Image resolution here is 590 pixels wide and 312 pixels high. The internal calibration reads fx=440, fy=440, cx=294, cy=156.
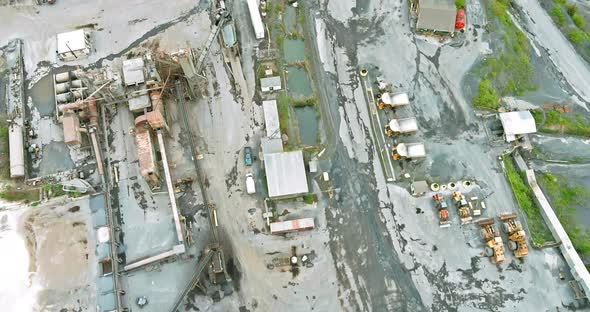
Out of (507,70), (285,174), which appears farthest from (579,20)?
(285,174)

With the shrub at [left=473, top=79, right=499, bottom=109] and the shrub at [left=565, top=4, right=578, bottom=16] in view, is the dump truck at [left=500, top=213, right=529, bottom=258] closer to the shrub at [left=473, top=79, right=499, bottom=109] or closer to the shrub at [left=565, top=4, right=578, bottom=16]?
the shrub at [left=473, top=79, right=499, bottom=109]

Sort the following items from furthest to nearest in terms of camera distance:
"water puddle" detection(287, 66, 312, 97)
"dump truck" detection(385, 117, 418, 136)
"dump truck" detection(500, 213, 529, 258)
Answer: "water puddle" detection(287, 66, 312, 97) → "dump truck" detection(385, 117, 418, 136) → "dump truck" detection(500, 213, 529, 258)

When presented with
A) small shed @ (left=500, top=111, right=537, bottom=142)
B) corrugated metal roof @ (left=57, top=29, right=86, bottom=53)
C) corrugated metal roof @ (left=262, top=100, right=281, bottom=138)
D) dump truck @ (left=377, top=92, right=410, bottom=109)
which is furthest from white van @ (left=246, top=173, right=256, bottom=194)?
small shed @ (left=500, top=111, right=537, bottom=142)

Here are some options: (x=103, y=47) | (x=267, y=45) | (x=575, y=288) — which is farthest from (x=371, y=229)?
(x=103, y=47)

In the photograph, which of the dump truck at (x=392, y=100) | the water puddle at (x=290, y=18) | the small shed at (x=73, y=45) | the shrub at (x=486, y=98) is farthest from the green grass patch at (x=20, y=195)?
the shrub at (x=486, y=98)

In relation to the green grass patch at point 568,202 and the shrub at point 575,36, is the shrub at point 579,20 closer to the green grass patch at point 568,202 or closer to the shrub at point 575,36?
the shrub at point 575,36
